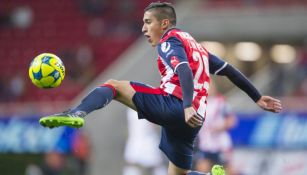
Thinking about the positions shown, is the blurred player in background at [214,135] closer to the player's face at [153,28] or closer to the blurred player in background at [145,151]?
the player's face at [153,28]

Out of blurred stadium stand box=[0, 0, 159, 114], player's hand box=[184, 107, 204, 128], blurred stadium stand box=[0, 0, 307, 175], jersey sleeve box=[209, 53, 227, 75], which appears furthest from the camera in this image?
blurred stadium stand box=[0, 0, 159, 114]

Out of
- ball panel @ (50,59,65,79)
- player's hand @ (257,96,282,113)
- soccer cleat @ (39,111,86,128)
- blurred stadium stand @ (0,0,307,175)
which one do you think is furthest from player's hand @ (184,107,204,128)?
blurred stadium stand @ (0,0,307,175)

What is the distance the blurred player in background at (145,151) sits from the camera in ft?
53.1

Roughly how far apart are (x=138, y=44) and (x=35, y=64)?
46.8ft

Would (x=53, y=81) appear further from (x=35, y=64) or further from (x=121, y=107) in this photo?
(x=121, y=107)

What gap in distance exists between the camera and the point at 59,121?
714cm

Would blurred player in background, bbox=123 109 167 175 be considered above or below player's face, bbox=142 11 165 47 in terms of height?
below

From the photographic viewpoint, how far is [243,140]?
50.0 ft

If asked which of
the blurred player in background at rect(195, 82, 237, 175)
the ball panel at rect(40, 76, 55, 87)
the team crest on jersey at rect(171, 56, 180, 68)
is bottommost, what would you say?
the blurred player in background at rect(195, 82, 237, 175)

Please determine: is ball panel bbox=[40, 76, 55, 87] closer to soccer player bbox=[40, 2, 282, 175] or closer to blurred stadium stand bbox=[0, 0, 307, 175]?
soccer player bbox=[40, 2, 282, 175]

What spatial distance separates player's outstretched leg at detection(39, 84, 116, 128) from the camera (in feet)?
23.4

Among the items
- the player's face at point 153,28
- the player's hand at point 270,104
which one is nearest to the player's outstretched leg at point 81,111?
the player's face at point 153,28

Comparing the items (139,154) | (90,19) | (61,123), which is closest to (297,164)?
(139,154)

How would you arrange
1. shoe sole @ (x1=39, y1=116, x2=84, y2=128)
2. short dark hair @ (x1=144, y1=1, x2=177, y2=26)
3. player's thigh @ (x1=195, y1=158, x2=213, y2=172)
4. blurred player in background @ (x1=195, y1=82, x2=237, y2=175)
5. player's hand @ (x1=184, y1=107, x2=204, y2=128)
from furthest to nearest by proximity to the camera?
blurred player in background @ (x1=195, y1=82, x2=237, y2=175) < player's thigh @ (x1=195, y1=158, x2=213, y2=172) < short dark hair @ (x1=144, y1=1, x2=177, y2=26) < player's hand @ (x1=184, y1=107, x2=204, y2=128) < shoe sole @ (x1=39, y1=116, x2=84, y2=128)
